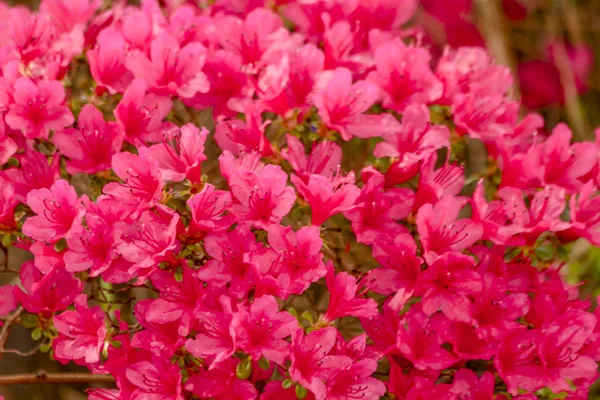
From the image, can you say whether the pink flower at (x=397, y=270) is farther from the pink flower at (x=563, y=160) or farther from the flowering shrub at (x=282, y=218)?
the pink flower at (x=563, y=160)

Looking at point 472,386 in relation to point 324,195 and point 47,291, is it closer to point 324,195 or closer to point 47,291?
point 324,195

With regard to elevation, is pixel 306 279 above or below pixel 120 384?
above

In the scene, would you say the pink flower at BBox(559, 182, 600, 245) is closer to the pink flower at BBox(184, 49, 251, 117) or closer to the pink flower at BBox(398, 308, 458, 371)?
the pink flower at BBox(398, 308, 458, 371)

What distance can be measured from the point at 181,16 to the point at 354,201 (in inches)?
17.5

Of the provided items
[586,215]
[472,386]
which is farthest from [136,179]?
[586,215]

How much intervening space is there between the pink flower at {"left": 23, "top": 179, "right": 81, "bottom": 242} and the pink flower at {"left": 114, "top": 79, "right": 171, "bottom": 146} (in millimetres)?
119

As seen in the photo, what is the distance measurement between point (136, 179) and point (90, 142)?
0.36 ft

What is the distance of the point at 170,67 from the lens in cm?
99

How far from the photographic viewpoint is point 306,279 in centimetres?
83

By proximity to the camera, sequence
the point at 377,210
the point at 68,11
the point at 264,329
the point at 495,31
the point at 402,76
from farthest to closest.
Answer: the point at 495,31
the point at 68,11
the point at 402,76
the point at 377,210
the point at 264,329

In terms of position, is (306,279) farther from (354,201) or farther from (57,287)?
(57,287)

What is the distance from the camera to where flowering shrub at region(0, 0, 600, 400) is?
847mm

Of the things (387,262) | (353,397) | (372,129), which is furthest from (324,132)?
(353,397)

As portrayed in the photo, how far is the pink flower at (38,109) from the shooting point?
938 millimetres
